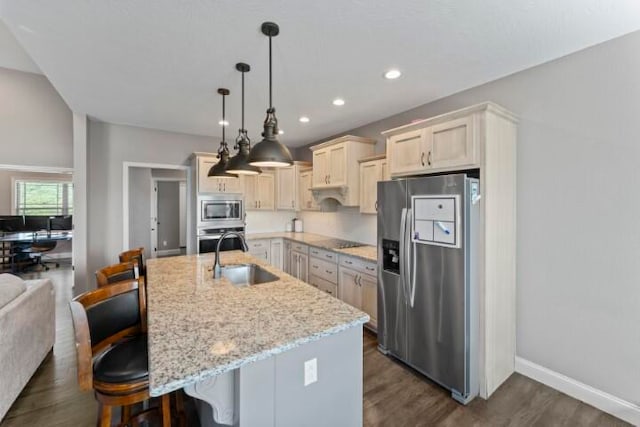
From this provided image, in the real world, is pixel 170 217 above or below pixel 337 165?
below

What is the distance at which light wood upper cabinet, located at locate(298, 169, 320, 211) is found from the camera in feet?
16.1

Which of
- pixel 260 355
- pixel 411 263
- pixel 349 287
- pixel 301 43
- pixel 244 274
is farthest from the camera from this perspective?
pixel 349 287

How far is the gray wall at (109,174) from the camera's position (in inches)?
159

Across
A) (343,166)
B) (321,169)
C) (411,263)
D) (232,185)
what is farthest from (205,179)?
(411,263)

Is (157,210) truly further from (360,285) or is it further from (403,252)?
(403,252)

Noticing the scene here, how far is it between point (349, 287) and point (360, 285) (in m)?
0.21

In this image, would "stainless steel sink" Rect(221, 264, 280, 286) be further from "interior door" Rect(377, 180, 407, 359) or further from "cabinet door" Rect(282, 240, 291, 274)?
"cabinet door" Rect(282, 240, 291, 274)

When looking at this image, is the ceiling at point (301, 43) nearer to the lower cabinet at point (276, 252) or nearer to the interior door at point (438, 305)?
the interior door at point (438, 305)

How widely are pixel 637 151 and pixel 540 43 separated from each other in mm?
1009

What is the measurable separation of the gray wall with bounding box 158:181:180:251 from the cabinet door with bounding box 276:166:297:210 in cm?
441

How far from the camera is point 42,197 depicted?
747cm

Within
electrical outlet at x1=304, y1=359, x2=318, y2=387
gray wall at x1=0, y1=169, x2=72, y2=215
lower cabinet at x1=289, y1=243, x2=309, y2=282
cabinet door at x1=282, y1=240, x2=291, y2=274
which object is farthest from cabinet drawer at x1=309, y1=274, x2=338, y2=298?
gray wall at x1=0, y1=169, x2=72, y2=215

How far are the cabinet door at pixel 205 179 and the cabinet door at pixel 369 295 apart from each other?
8.89 ft

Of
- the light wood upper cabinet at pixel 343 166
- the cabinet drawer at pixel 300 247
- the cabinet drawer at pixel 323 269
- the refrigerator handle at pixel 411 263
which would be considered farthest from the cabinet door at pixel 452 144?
the cabinet drawer at pixel 300 247
